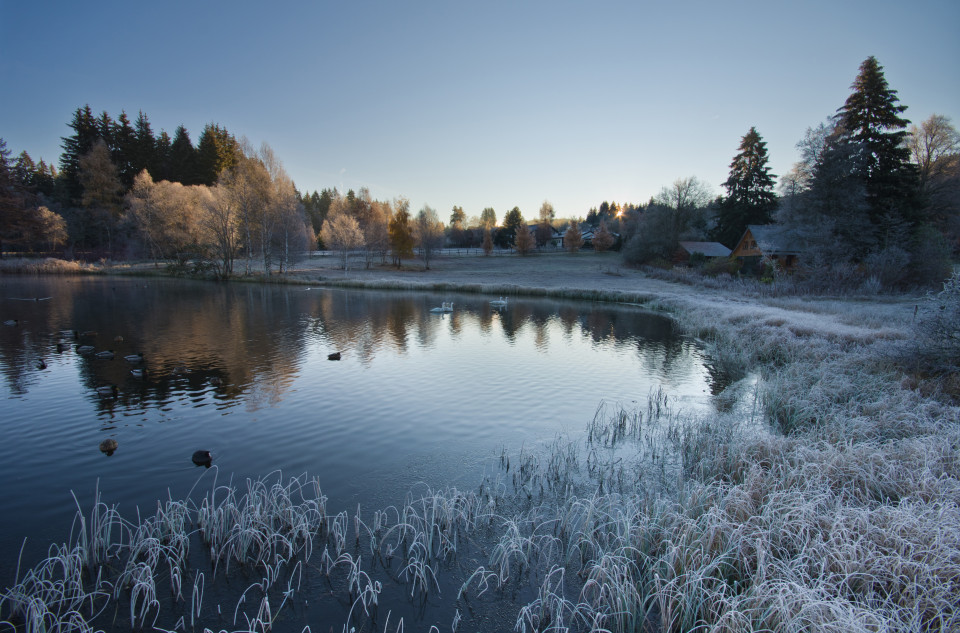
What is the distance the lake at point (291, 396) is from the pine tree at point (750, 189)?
5210 cm

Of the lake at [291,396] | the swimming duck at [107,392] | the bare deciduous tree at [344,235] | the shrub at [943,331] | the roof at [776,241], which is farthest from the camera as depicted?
the bare deciduous tree at [344,235]

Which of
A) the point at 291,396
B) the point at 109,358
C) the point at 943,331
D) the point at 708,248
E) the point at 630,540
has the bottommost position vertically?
the point at 291,396

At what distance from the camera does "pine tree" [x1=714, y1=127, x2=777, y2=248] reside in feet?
224

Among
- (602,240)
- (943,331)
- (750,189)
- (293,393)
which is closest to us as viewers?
(943,331)

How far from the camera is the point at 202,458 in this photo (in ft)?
31.5

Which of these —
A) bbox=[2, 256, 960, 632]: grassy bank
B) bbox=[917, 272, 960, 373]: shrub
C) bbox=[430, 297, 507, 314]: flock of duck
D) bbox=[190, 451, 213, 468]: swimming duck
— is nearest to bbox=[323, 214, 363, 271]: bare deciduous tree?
bbox=[430, 297, 507, 314]: flock of duck

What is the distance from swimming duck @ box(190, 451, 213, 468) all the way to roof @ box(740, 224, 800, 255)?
49943mm

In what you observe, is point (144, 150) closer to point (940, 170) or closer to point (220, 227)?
point (220, 227)

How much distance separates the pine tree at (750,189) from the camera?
224ft

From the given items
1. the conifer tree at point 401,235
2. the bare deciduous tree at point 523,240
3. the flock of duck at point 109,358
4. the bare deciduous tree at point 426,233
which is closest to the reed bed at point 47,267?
the conifer tree at point 401,235

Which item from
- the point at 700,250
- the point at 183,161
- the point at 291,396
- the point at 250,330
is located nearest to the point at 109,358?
the point at 250,330

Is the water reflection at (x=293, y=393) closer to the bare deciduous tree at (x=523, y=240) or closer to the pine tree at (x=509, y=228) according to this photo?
the bare deciduous tree at (x=523, y=240)

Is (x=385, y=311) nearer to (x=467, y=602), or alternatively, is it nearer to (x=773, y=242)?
(x=467, y=602)

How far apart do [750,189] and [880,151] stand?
3134 centimetres
